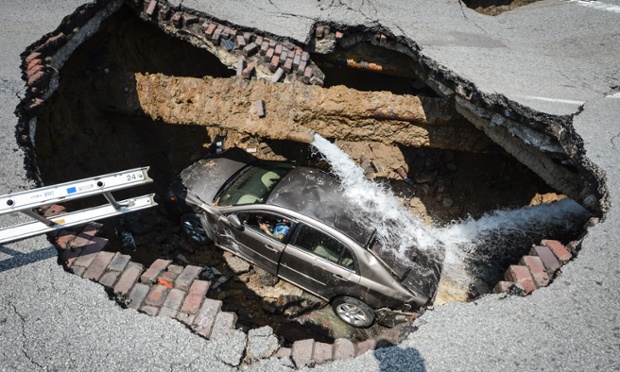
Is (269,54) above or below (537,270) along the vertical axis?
above

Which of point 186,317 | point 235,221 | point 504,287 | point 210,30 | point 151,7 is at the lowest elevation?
point 235,221

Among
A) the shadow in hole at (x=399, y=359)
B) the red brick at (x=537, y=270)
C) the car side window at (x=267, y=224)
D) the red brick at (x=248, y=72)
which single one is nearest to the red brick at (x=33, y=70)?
the red brick at (x=248, y=72)

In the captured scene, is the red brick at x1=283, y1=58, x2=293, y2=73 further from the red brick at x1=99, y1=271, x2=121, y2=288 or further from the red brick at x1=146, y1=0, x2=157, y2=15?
the red brick at x1=99, y1=271, x2=121, y2=288

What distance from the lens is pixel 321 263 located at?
4219 mm

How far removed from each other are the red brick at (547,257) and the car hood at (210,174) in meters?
3.88

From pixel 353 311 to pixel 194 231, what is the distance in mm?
2580

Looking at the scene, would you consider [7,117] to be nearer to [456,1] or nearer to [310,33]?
[310,33]

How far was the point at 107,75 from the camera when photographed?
584 cm

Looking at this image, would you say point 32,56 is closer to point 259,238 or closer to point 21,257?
point 21,257

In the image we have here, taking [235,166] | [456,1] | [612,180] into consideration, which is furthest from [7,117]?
[456,1]

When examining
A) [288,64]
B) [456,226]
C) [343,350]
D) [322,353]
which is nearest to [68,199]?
[322,353]

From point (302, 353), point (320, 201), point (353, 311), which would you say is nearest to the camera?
point (302, 353)

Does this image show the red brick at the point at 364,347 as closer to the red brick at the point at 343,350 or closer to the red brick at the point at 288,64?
the red brick at the point at 343,350

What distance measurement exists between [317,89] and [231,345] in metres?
4.25
